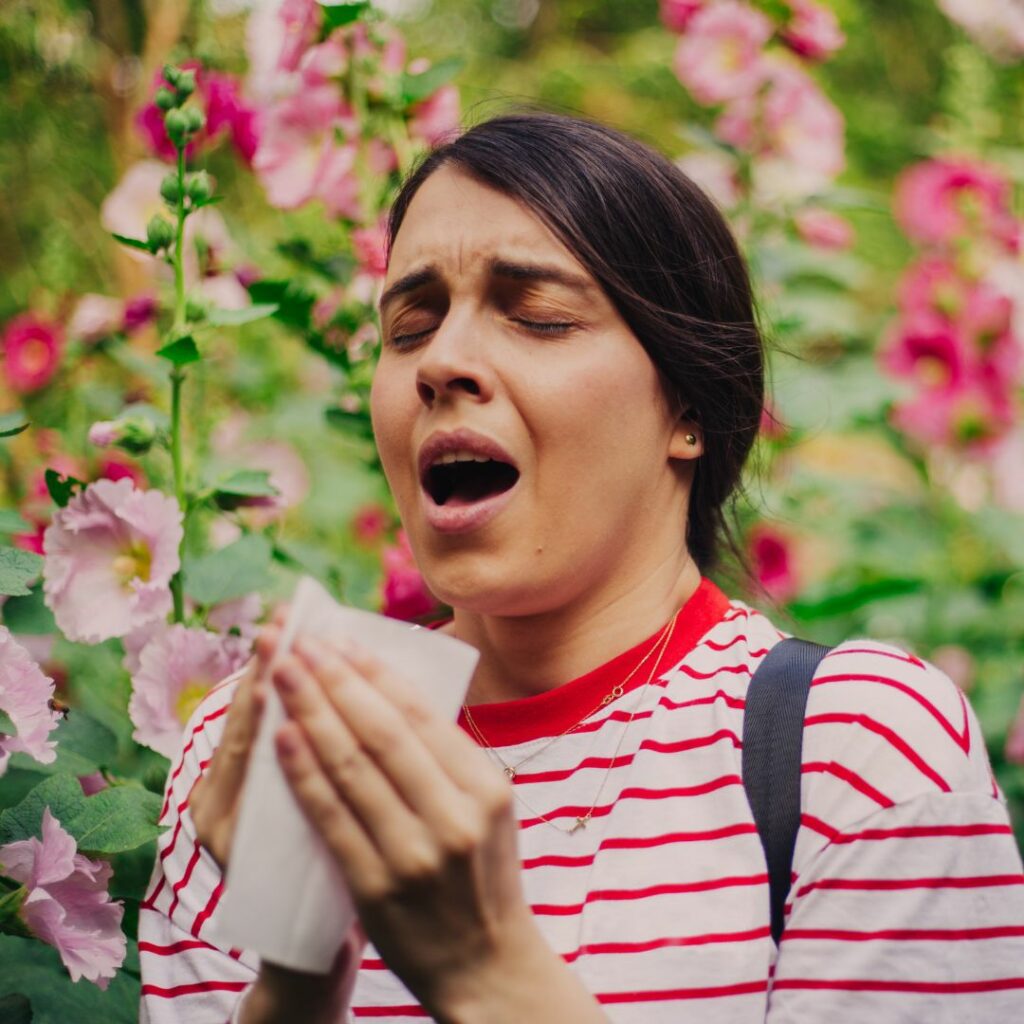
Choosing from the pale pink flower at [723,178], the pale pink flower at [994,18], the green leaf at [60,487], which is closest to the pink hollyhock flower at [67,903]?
the green leaf at [60,487]

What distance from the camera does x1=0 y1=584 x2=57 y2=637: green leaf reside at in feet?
3.95

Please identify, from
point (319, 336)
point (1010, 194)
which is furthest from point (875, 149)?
point (319, 336)

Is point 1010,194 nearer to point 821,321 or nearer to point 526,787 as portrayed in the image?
point 821,321

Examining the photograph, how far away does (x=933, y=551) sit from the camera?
222 centimetres

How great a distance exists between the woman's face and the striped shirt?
0.13 m

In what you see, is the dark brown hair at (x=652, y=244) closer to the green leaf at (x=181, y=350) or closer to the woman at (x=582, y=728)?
the woman at (x=582, y=728)

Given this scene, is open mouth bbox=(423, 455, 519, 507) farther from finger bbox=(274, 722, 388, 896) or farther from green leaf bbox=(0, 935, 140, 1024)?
green leaf bbox=(0, 935, 140, 1024)

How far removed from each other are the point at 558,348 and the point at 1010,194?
1.68m

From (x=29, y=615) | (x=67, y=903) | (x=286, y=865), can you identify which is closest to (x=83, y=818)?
(x=67, y=903)

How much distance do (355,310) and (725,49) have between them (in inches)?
34.0

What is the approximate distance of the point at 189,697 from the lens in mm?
1217

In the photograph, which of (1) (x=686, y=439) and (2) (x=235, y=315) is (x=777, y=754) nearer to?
(1) (x=686, y=439)

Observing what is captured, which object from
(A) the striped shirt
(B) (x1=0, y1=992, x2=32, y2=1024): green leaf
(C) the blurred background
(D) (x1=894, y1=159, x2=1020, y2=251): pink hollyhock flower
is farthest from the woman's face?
(D) (x1=894, y1=159, x2=1020, y2=251): pink hollyhock flower

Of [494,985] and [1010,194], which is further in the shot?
[1010,194]
